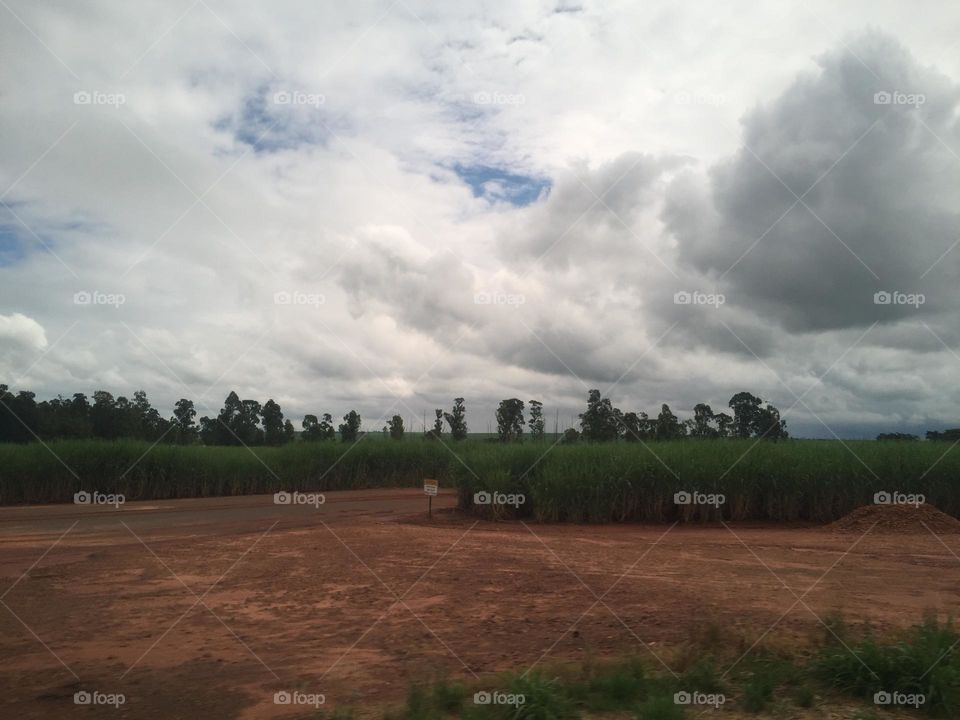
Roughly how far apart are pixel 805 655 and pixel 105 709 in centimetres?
565

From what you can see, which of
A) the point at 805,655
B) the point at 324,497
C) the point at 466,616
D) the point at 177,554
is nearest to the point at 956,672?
the point at 805,655

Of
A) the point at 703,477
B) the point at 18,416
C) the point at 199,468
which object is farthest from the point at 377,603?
the point at 18,416

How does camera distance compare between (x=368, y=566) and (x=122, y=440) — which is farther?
(x=122, y=440)

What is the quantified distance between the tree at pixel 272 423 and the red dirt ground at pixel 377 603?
3959 cm

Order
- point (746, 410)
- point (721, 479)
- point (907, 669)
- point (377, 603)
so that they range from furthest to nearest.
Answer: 1. point (746, 410)
2. point (721, 479)
3. point (377, 603)
4. point (907, 669)

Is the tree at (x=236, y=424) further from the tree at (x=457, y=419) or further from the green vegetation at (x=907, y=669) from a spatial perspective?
the green vegetation at (x=907, y=669)

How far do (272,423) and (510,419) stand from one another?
85.6 ft

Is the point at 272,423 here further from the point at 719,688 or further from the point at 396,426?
the point at 719,688

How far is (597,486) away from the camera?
727 inches

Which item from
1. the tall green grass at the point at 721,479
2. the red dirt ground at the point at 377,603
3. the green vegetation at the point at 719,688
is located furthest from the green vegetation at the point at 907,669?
the tall green grass at the point at 721,479

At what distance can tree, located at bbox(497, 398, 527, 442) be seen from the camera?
29648 mm

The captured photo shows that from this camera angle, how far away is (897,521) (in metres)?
16.5

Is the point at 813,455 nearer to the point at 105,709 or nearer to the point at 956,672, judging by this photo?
the point at 956,672

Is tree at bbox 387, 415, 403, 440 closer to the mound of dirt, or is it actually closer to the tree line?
the tree line
